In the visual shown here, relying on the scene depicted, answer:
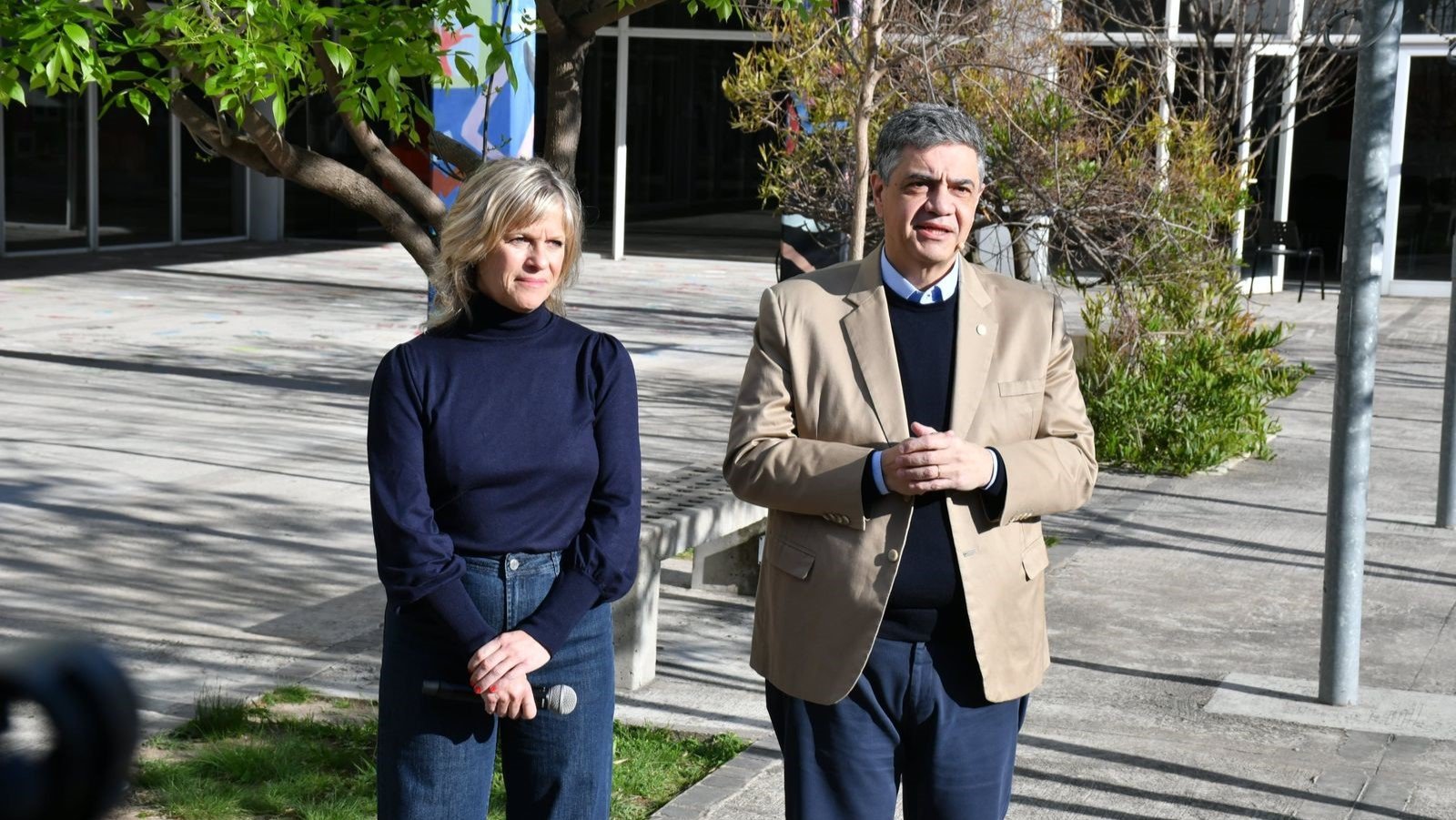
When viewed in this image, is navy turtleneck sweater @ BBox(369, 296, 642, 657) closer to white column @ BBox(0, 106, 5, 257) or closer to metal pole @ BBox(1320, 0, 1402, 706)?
metal pole @ BBox(1320, 0, 1402, 706)

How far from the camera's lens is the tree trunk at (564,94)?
5.16 meters

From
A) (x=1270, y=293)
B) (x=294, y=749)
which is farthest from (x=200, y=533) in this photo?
(x=1270, y=293)

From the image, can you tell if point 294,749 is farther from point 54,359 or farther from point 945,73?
point 54,359

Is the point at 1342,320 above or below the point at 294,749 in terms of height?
above

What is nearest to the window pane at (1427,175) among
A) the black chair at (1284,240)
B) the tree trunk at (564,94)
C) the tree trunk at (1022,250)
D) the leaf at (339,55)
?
the black chair at (1284,240)

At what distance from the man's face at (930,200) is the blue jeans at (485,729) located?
0.86 m

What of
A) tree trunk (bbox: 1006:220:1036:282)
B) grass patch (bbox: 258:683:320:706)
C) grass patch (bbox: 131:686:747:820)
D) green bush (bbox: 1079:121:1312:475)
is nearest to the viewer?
grass patch (bbox: 131:686:747:820)

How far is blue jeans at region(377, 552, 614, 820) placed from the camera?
295 cm

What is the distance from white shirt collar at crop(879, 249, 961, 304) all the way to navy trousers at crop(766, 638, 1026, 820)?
640mm

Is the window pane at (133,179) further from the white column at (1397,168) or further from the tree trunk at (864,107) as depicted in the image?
the tree trunk at (864,107)

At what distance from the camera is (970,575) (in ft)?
9.70

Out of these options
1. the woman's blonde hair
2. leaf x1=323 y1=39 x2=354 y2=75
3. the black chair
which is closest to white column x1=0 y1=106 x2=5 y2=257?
the black chair

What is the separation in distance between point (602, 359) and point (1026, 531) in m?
0.86

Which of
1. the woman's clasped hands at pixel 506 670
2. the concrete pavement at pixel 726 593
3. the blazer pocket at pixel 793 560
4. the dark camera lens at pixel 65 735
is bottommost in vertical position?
the concrete pavement at pixel 726 593
